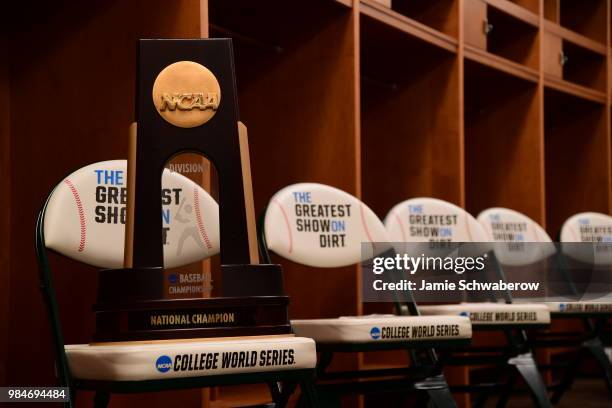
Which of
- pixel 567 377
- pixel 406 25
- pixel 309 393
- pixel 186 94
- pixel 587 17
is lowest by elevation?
pixel 567 377

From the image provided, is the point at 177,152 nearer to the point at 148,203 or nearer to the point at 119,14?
the point at 148,203

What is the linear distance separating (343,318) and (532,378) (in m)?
0.82

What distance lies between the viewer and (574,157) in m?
5.16

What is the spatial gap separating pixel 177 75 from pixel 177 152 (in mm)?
131

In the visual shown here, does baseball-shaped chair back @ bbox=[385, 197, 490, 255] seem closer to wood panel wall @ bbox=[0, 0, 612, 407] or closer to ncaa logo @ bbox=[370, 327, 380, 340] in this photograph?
wood panel wall @ bbox=[0, 0, 612, 407]

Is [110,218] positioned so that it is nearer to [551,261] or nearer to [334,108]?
[334,108]

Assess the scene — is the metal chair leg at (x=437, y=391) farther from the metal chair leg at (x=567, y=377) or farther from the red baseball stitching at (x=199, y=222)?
the metal chair leg at (x=567, y=377)

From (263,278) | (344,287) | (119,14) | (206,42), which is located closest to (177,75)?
(206,42)

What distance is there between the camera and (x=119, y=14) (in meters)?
2.47

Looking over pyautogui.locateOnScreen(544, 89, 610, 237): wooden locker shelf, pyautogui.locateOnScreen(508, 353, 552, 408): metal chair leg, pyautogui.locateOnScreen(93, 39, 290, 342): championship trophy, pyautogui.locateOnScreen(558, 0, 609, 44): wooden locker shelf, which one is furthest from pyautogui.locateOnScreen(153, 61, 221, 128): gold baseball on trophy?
pyautogui.locateOnScreen(558, 0, 609, 44): wooden locker shelf

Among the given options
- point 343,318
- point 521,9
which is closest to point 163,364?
point 343,318

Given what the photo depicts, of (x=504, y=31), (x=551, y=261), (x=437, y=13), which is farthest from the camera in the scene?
(x=504, y=31)

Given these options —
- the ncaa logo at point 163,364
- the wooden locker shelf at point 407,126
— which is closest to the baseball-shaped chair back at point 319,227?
the ncaa logo at point 163,364

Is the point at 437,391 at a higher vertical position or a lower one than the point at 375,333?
lower
